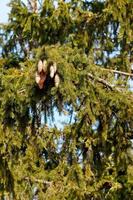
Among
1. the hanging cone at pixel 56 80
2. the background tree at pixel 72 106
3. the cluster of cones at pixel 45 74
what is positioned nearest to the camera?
the cluster of cones at pixel 45 74

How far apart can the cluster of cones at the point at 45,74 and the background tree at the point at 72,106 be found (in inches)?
1.8

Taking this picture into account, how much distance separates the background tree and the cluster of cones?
5 cm

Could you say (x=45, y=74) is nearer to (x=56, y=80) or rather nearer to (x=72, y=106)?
(x=56, y=80)

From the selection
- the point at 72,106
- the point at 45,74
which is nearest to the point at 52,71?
the point at 45,74

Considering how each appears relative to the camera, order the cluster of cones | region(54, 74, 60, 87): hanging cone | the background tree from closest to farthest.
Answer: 1. the cluster of cones
2. region(54, 74, 60, 87): hanging cone
3. the background tree

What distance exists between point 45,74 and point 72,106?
954 millimetres

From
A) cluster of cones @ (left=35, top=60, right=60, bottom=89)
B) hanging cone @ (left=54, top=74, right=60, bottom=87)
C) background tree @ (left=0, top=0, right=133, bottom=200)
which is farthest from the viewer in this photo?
background tree @ (left=0, top=0, right=133, bottom=200)

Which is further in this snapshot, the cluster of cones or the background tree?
the background tree

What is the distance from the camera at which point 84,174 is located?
6.02 meters

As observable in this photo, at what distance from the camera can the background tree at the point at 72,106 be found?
512 centimetres

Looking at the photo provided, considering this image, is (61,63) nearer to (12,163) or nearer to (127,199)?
(12,163)

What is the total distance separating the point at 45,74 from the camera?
4.59 metres

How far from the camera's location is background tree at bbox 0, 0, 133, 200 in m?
5.12

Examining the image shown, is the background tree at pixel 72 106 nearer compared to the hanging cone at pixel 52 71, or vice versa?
the hanging cone at pixel 52 71
